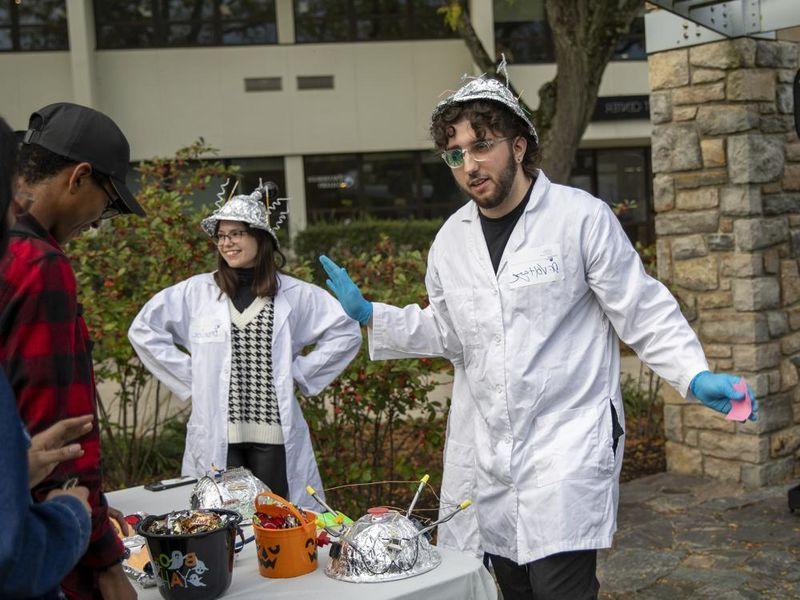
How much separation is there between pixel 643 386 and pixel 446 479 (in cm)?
576

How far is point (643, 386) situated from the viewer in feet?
27.4

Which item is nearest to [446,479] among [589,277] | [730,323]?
[589,277]

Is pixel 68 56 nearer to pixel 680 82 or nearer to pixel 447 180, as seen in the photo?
pixel 447 180

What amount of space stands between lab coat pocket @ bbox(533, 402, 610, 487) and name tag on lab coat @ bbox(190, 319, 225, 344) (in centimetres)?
167

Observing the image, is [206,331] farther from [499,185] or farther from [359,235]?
[359,235]

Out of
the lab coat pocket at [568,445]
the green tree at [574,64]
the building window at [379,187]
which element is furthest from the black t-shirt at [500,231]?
the building window at [379,187]

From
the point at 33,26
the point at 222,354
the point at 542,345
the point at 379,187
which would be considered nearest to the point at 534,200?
the point at 542,345

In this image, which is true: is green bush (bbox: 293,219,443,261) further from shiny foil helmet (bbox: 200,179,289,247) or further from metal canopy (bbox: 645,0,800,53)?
shiny foil helmet (bbox: 200,179,289,247)

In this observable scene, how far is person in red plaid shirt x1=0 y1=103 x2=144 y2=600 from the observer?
1730 mm

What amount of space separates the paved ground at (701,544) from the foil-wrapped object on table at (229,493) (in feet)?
7.22

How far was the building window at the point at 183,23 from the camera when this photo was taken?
54.2 feet

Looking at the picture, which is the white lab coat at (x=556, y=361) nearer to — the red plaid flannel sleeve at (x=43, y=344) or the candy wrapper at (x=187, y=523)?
the candy wrapper at (x=187, y=523)

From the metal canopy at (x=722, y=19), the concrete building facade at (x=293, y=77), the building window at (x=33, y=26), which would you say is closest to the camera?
the metal canopy at (x=722, y=19)

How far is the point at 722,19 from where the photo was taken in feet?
17.7
